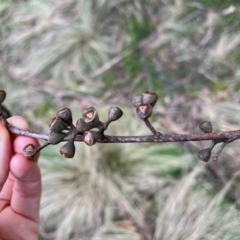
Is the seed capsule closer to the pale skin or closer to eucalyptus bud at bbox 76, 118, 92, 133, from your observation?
eucalyptus bud at bbox 76, 118, 92, 133

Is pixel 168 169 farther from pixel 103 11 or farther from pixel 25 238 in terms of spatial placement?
pixel 103 11

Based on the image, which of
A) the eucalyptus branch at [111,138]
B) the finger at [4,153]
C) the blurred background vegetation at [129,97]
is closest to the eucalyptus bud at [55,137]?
the eucalyptus branch at [111,138]

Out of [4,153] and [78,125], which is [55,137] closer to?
[78,125]

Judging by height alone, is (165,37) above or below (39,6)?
below


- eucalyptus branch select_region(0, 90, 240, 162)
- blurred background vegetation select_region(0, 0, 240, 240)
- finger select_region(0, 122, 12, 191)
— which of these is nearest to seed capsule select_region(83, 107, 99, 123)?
eucalyptus branch select_region(0, 90, 240, 162)

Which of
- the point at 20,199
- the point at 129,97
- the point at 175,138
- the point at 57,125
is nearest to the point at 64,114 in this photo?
the point at 57,125

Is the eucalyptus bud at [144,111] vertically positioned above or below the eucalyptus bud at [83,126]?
above

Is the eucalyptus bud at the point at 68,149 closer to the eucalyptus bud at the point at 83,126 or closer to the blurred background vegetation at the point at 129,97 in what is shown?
the eucalyptus bud at the point at 83,126

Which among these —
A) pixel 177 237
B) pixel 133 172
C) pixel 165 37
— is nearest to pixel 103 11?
pixel 165 37
